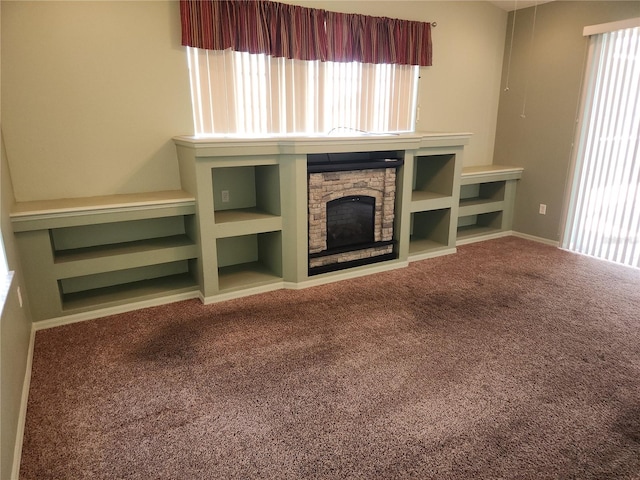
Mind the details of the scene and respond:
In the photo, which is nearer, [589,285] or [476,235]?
[589,285]

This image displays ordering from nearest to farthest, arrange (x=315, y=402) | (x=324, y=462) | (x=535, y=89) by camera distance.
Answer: (x=324, y=462) → (x=315, y=402) → (x=535, y=89)

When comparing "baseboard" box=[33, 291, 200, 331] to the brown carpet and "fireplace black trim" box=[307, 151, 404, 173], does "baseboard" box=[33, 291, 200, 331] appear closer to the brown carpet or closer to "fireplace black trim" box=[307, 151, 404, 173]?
the brown carpet

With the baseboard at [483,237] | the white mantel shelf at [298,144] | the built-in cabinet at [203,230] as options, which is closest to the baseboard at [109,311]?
the built-in cabinet at [203,230]

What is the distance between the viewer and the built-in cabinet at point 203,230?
2.92m

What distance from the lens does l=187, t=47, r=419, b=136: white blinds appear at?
3.47 metres

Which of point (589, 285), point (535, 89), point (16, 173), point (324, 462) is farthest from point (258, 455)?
point (535, 89)

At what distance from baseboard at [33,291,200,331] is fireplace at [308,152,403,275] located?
1.13m

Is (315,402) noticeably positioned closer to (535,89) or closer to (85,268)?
(85,268)

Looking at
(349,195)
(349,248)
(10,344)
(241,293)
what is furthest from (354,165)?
(10,344)

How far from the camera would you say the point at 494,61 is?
5051 mm

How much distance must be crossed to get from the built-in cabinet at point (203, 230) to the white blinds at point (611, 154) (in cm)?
138

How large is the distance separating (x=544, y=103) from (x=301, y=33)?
2.90 meters

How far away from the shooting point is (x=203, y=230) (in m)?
3.21

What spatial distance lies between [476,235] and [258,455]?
4012 millimetres
